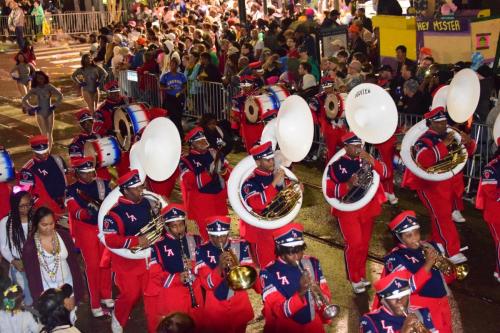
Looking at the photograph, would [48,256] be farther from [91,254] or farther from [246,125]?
[246,125]

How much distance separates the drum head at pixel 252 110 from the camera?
40.7ft

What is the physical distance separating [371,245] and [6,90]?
16.9 metres

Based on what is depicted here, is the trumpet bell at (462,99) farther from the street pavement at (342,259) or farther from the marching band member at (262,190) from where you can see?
the marching band member at (262,190)

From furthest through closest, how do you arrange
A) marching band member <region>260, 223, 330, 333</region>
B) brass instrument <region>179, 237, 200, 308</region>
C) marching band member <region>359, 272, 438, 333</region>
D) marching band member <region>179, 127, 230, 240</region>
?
1. marching band member <region>179, 127, 230, 240</region>
2. brass instrument <region>179, 237, 200, 308</region>
3. marching band member <region>260, 223, 330, 333</region>
4. marching band member <region>359, 272, 438, 333</region>

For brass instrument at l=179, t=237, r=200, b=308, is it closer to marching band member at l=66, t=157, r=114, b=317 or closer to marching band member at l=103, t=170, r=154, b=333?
marching band member at l=103, t=170, r=154, b=333

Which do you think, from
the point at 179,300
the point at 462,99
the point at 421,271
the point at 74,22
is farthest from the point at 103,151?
the point at 74,22

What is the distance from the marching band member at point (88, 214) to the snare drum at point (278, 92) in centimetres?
427

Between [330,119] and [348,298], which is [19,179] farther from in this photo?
[330,119]

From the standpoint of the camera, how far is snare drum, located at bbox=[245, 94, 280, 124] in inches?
485

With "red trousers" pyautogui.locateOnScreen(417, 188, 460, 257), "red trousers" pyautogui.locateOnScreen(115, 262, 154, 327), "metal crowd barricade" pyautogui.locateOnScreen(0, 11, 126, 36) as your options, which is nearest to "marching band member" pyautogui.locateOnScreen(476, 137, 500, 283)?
"red trousers" pyautogui.locateOnScreen(417, 188, 460, 257)

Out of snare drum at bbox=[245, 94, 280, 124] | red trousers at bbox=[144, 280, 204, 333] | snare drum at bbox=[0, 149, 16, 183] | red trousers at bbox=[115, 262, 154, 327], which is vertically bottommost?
red trousers at bbox=[115, 262, 154, 327]

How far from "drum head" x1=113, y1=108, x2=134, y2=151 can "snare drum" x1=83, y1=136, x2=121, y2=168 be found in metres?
1.04

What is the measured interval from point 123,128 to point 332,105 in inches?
125

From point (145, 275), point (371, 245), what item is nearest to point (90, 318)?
point (145, 275)
